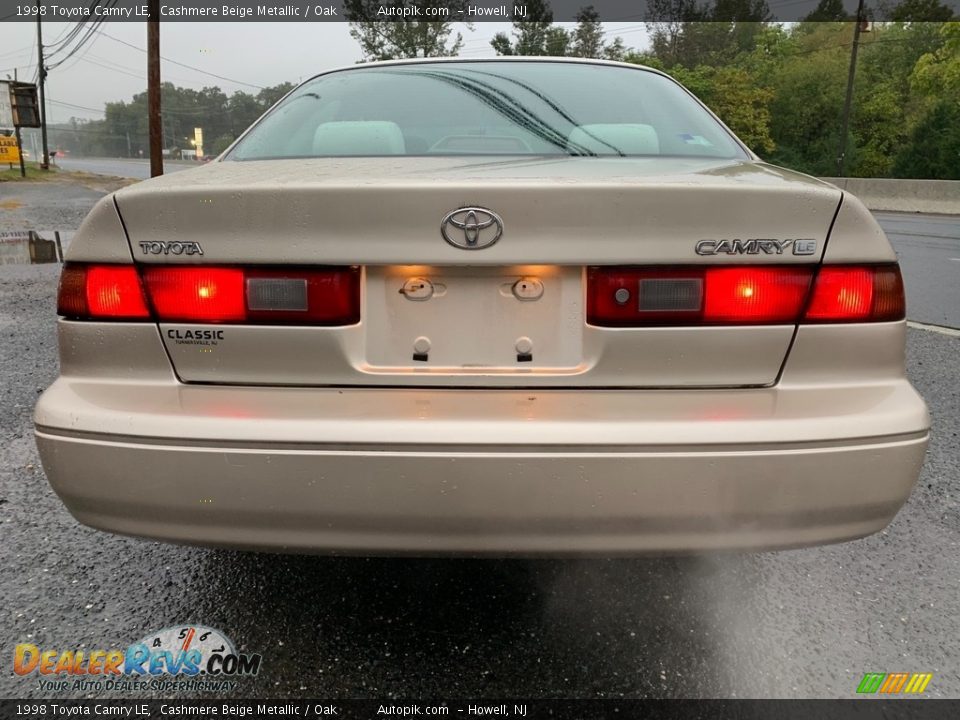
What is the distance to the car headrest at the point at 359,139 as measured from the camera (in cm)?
221

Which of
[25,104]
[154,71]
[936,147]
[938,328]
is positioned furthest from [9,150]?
[936,147]

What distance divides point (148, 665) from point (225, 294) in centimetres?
101

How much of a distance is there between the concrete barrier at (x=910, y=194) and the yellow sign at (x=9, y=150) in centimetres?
3137

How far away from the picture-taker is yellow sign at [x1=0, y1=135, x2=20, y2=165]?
96.6 feet

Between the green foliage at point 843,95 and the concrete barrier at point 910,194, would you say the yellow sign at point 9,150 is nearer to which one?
the concrete barrier at point 910,194

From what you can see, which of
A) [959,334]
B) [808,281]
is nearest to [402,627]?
[808,281]

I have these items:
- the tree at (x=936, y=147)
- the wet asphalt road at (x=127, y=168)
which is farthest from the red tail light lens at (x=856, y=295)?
the tree at (x=936, y=147)

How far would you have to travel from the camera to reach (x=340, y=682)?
5.83 feet

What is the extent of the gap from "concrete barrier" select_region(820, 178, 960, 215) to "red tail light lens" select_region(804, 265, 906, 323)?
22.5 metres

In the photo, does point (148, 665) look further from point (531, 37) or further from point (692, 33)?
point (692, 33)

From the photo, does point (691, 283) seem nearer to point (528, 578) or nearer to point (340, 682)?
point (528, 578)

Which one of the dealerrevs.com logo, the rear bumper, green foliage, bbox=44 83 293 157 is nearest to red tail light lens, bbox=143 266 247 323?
the rear bumper

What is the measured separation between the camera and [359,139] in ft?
7.38

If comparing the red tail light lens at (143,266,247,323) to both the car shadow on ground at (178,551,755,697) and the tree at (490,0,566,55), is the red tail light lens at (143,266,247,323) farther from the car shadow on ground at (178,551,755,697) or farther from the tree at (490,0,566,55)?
the tree at (490,0,566,55)
